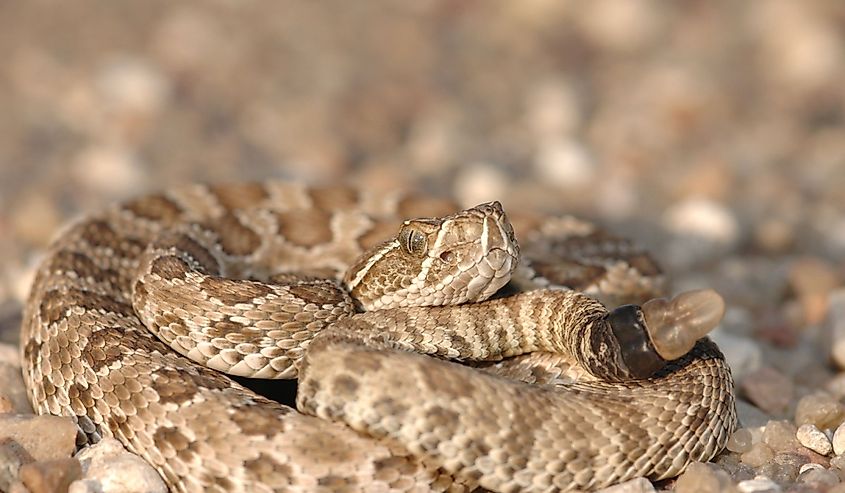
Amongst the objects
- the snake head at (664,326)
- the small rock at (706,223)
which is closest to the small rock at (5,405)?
the snake head at (664,326)

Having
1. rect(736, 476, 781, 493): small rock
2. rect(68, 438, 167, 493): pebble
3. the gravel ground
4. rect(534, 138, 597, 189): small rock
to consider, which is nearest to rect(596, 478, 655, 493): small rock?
rect(736, 476, 781, 493): small rock

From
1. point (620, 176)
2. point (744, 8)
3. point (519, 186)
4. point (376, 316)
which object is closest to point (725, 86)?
point (744, 8)

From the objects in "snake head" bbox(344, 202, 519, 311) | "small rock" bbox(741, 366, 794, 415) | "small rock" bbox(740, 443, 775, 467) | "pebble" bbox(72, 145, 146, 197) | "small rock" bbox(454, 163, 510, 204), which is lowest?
"small rock" bbox(740, 443, 775, 467)

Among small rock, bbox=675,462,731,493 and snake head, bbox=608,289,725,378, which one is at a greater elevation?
snake head, bbox=608,289,725,378

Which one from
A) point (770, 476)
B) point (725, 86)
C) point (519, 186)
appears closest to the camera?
point (770, 476)

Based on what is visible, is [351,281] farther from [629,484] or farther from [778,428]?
[778,428]

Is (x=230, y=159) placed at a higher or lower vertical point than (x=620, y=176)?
higher

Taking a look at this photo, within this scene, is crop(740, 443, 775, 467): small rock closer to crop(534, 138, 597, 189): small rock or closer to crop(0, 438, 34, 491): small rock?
crop(0, 438, 34, 491): small rock
